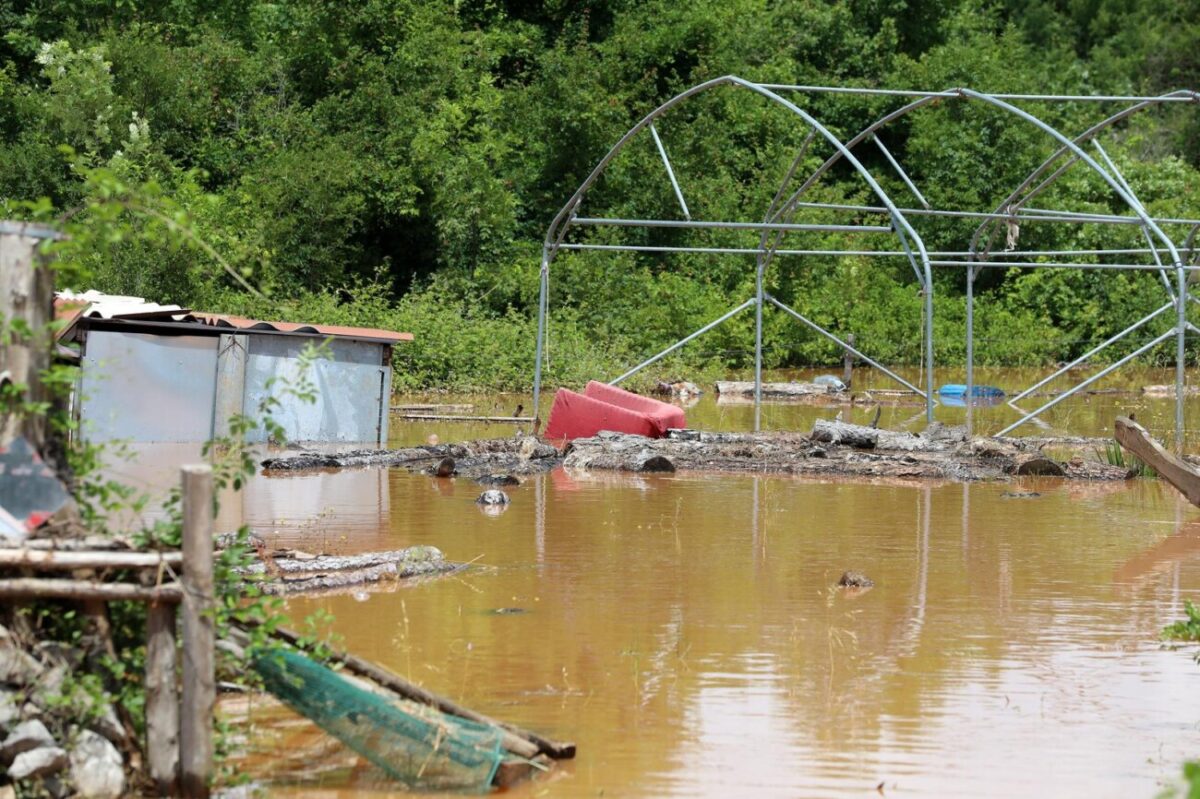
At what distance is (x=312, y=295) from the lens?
27.3 meters

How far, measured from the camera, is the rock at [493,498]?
13938mm

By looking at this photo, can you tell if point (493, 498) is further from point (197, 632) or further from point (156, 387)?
point (197, 632)

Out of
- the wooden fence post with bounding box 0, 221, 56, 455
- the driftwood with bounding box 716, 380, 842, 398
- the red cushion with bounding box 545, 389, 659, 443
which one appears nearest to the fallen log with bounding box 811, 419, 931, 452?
the red cushion with bounding box 545, 389, 659, 443

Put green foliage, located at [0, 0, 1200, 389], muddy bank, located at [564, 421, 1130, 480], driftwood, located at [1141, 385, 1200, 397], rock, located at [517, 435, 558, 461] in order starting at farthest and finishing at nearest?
driftwood, located at [1141, 385, 1200, 397]
green foliage, located at [0, 0, 1200, 389]
rock, located at [517, 435, 558, 461]
muddy bank, located at [564, 421, 1130, 480]

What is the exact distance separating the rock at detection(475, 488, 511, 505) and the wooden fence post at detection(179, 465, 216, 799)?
8.04 metres

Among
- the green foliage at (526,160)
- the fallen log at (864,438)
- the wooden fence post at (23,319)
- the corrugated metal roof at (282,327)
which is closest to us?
the wooden fence post at (23,319)

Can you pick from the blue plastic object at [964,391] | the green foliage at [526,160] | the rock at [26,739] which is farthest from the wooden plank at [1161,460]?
the blue plastic object at [964,391]

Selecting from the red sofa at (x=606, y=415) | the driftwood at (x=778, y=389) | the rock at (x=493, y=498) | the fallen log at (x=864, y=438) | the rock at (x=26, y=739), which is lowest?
the rock at (x=26, y=739)

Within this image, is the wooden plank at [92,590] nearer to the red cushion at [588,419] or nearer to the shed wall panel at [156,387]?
the shed wall panel at [156,387]

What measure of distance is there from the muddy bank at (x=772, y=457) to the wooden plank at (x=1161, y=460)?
4.37 feet

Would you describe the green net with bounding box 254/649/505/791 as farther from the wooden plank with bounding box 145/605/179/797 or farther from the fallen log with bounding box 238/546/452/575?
the fallen log with bounding box 238/546/452/575

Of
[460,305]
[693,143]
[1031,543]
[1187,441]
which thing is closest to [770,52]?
[693,143]

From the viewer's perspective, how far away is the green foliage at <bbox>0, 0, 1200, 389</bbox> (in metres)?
28.0

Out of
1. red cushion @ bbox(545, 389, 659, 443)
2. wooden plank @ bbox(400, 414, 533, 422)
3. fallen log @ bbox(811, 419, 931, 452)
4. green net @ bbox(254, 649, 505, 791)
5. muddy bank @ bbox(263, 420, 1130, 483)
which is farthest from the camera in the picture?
wooden plank @ bbox(400, 414, 533, 422)
